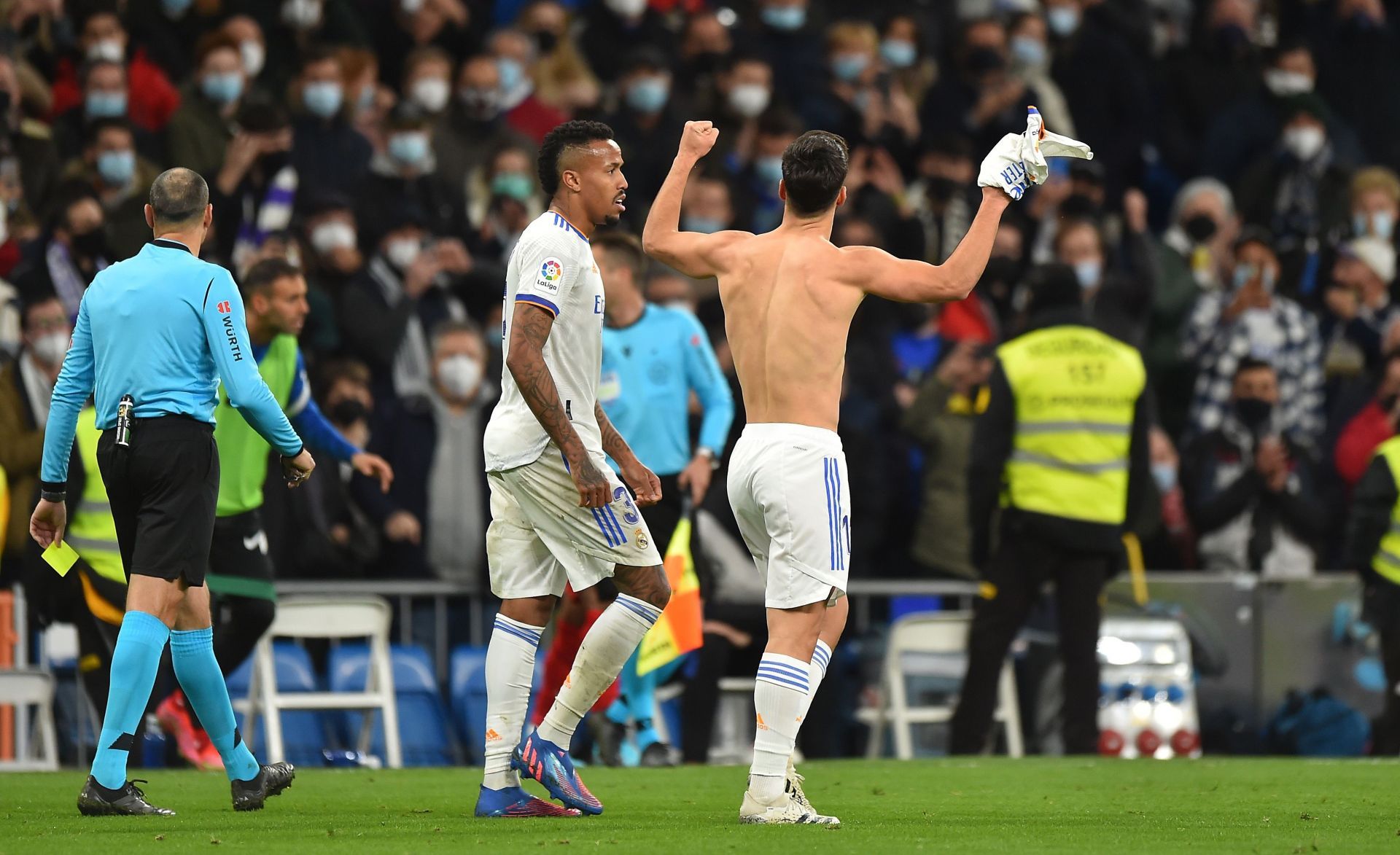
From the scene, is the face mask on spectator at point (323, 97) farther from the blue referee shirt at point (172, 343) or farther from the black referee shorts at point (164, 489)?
the black referee shorts at point (164, 489)

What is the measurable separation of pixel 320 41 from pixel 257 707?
567 centimetres

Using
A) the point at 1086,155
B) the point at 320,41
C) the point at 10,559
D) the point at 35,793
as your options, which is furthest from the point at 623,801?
the point at 320,41

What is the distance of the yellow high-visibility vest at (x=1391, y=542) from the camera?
A: 12477mm

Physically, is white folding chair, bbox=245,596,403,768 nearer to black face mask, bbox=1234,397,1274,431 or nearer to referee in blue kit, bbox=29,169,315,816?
referee in blue kit, bbox=29,169,315,816

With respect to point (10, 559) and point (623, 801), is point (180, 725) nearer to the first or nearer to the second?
point (10, 559)

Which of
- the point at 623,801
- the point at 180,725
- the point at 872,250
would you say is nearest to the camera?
the point at 872,250

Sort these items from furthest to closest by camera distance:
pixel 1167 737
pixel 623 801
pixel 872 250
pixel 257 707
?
1. pixel 1167 737
2. pixel 257 707
3. pixel 623 801
4. pixel 872 250

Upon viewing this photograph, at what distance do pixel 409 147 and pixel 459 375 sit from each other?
223 cm

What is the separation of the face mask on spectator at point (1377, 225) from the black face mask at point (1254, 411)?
2.76 m

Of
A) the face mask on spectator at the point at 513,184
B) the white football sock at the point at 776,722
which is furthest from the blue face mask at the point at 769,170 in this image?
the white football sock at the point at 776,722

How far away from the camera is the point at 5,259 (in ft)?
43.3

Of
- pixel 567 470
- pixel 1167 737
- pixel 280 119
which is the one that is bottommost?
pixel 1167 737

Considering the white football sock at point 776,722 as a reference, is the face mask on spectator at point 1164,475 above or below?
above

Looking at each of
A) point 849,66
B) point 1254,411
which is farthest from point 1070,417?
point 849,66
